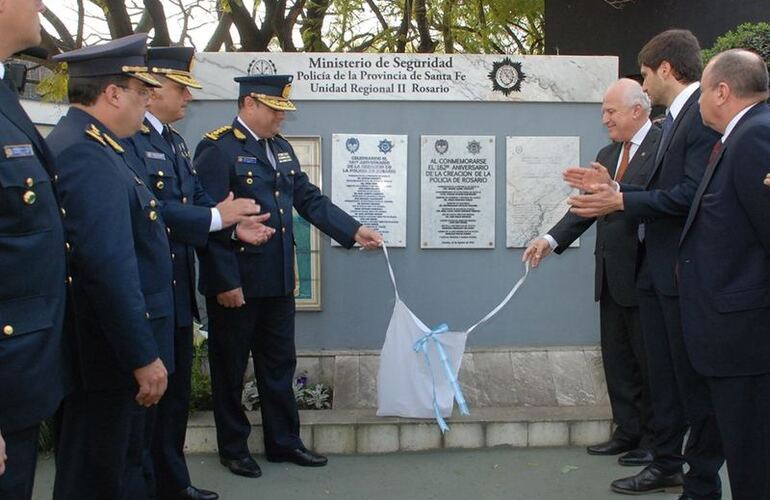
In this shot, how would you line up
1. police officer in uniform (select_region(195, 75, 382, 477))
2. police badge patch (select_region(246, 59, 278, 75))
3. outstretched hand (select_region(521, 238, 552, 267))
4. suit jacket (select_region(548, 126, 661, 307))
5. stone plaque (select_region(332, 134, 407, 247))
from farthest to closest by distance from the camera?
stone plaque (select_region(332, 134, 407, 247)), police badge patch (select_region(246, 59, 278, 75)), outstretched hand (select_region(521, 238, 552, 267)), suit jacket (select_region(548, 126, 661, 307)), police officer in uniform (select_region(195, 75, 382, 477))

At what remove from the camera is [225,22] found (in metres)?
12.5

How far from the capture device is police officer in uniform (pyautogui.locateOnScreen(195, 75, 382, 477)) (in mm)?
4492

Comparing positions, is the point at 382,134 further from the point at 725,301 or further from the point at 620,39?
the point at 620,39

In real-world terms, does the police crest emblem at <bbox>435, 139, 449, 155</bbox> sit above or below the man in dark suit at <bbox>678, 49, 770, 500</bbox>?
above

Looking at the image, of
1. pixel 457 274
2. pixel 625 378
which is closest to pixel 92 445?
pixel 625 378

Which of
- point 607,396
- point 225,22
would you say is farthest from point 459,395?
point 225,22

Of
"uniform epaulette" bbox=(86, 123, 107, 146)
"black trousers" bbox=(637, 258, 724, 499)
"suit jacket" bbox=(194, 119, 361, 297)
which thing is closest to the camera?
"uniform epaulette" bbox=(86, 123, 107, 146)

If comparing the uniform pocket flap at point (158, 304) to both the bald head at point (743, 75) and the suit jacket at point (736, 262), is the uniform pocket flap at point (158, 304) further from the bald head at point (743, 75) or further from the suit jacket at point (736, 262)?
the bald head at point (743, 75)

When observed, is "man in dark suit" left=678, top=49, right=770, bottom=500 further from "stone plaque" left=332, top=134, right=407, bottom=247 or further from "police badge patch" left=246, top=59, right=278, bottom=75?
"police badge patch" left=246, top=59, right=278, bottom=75

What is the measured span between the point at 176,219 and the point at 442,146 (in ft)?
8.03

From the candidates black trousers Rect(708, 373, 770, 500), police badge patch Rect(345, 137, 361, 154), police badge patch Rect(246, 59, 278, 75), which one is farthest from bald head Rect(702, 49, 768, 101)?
police badge patch Rect(246, 59, 278, 75)

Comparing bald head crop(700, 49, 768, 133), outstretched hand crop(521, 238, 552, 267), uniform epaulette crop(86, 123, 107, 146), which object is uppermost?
bald head crop(700, 49, 768, 133)

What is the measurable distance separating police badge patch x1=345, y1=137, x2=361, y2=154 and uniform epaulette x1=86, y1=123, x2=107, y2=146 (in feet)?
9.42

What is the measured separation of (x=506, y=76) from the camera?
5.73 metres
